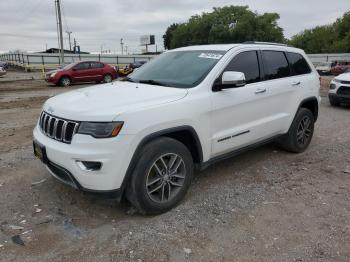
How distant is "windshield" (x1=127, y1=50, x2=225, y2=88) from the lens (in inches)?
164

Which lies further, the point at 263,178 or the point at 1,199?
the point at 263,178

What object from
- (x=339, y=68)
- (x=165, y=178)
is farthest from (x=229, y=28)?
(x=165, y=178)

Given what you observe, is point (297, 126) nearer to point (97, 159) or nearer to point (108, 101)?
point (108, 101)

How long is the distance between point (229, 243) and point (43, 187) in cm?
251

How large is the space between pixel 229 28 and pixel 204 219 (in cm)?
6018

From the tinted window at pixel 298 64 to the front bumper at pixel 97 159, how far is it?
3.39 m

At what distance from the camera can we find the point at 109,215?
12.5ft

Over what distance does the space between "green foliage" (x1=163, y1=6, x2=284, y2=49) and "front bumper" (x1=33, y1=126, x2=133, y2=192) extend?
56635 mm

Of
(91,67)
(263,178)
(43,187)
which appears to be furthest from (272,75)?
(91,67)

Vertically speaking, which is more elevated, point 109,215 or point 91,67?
point 91,67

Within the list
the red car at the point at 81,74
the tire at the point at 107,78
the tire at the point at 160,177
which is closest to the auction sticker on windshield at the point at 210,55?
the tire at the point at 160,177

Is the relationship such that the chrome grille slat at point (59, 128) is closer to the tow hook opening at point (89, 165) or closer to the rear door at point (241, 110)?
the tow hook opening at point (89, 165)

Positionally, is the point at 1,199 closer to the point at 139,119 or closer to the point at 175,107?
the point at 139,119

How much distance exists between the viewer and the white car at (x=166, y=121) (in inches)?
130
